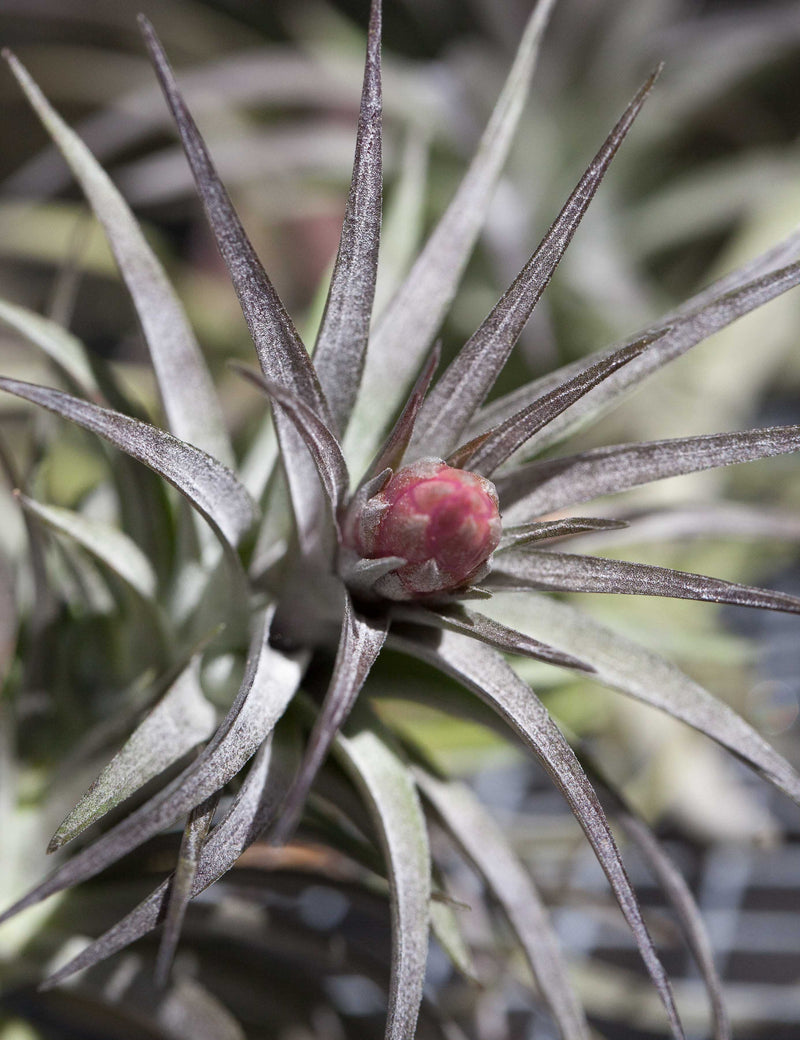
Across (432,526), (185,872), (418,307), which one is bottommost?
(185,872)

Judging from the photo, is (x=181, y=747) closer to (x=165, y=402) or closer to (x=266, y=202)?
(x=165, y=402)

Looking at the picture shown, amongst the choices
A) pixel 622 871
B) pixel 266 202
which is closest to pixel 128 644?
pixel 622 871

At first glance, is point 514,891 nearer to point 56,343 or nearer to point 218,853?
point 218,853

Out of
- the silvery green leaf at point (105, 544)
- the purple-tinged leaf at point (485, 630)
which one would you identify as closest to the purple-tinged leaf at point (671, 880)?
the purple-tinged leaf at point (485, 630)

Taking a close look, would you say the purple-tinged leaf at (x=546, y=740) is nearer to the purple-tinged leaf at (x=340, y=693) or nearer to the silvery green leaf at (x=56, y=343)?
the purple-tinged leaf at (x=340, y=693)

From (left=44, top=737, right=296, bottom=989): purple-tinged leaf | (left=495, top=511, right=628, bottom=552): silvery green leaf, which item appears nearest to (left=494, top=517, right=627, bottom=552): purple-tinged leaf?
(left=495, top=511, right=628, bottom=552): silvery green leaf

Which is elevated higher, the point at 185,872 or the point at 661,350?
the point at 661,350

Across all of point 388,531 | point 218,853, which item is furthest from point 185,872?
point 388,531
